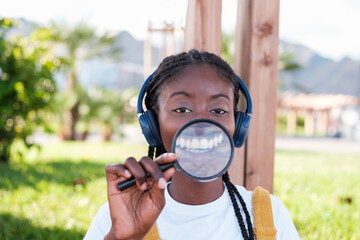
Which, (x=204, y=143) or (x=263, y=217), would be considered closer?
(x=204, y=143)

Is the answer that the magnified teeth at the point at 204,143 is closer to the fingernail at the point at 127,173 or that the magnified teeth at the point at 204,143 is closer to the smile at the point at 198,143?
the smile at the point at 198,143

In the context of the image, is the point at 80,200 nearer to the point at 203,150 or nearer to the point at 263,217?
the point at 263,217

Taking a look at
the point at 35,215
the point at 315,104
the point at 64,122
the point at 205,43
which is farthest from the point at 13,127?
the point at 315,104

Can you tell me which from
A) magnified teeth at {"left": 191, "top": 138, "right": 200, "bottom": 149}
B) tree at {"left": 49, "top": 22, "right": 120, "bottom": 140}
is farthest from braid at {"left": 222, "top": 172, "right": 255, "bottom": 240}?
tree at {"left": 49, "top": 22, "right": 120, "bottom": 140}

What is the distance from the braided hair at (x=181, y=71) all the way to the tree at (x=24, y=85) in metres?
5.16

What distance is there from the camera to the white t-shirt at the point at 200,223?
5.58 feet

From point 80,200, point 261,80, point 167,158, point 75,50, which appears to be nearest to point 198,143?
point 167,158

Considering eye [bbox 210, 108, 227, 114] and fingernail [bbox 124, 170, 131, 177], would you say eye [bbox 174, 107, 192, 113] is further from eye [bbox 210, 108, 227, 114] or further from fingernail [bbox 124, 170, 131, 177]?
fingernail [bbox 124, 170, 131, 177]

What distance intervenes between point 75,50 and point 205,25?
18883 millimetres

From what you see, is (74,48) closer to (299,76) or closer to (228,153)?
(228,153)

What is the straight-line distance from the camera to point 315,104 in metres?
23.4

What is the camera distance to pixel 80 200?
4.37m

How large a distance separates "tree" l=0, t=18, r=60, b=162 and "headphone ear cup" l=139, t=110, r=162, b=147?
5.26 metres

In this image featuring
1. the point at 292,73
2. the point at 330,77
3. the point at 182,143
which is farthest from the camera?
the point at 330,77
